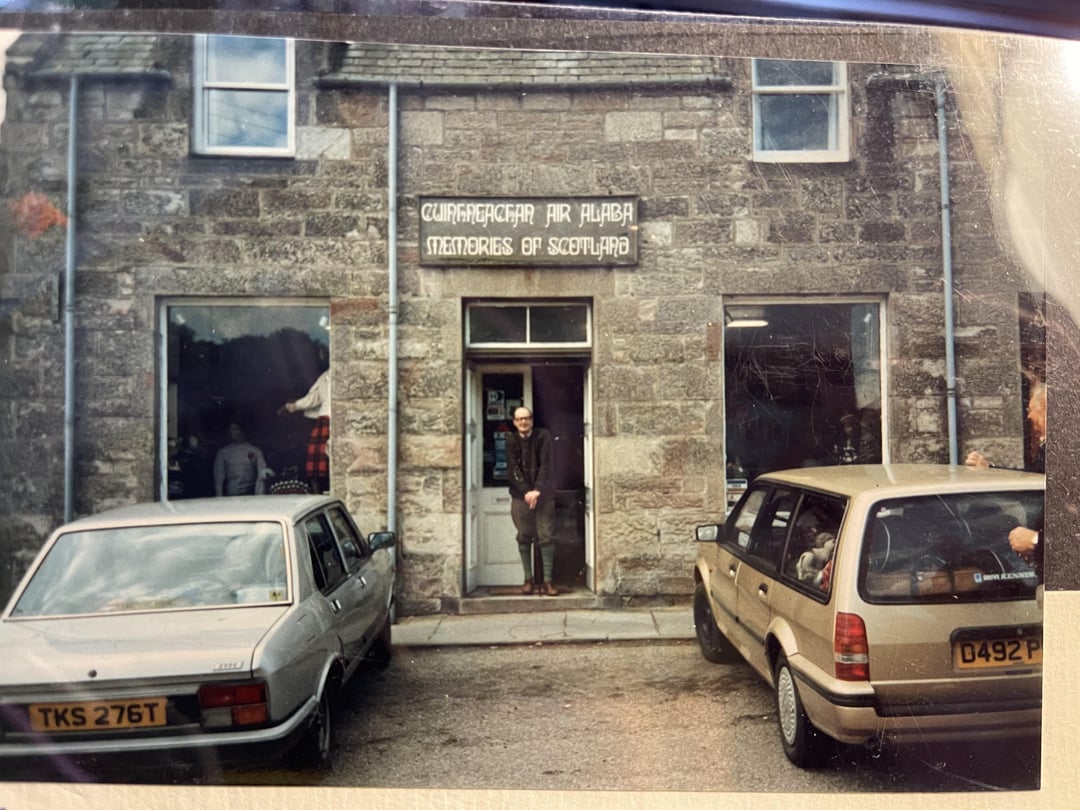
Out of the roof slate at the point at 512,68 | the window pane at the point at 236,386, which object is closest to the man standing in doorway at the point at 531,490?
the window pane at the point at 236,386

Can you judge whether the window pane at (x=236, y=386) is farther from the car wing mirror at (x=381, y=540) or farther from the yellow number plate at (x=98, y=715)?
the yellow number plate at (x=98, y=715)

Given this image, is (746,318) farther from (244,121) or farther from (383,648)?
(244,121)

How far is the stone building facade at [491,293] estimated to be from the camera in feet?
5.98

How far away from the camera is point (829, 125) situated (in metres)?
1.89

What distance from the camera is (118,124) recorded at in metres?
1.83

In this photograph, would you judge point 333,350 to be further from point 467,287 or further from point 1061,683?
point 1061,683

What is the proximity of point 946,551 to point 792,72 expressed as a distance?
1.21m

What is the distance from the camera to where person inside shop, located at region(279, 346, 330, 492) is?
1.81 m

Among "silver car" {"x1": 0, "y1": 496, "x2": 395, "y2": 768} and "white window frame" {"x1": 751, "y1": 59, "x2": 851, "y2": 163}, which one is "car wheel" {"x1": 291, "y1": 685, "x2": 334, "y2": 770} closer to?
"silver car" {"x1": 0, "y1": 496, "x2": 395, "y2": 768}

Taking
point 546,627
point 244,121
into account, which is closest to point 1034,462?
point 546,627

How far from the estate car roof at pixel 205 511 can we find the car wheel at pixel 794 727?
113 cm

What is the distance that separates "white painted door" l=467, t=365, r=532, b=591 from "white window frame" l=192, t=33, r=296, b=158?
2.35ft

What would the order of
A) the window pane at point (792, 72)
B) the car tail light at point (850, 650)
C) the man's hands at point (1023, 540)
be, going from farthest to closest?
the window pane at point (792, 72), the man's hands at point (1023, 540), the car tail light at point (850, 650)

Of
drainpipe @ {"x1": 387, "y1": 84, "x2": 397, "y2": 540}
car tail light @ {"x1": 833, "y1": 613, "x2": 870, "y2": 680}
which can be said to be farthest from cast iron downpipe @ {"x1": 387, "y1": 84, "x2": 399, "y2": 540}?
car tail light @ {"x1": 833, "y1": 613, "x2": 870, "y2": 680}
